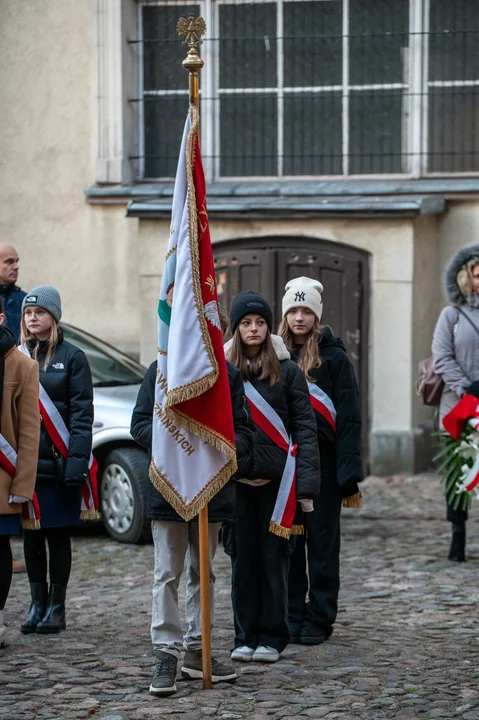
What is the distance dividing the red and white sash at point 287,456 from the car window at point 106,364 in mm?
3943

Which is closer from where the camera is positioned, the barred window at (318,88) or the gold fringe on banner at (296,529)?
the gold fringe on banner at (296,529)

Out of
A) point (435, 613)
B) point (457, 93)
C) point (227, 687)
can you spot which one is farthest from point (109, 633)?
point (457, 93)

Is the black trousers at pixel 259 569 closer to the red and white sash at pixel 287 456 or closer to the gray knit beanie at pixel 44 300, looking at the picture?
the red and white sash at pixel 287 456

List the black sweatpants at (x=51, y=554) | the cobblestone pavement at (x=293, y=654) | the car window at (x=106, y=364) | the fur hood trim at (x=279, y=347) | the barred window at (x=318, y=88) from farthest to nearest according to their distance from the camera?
the barred window at (x=318, y=88) < the car window at (x=106, y=364) < the black sweatpants at (x=51, y=554) < the fur hood trim at (x=279, y=347) < the cobblestone pavement at (x=293, y=654)

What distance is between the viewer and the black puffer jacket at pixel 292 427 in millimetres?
6410

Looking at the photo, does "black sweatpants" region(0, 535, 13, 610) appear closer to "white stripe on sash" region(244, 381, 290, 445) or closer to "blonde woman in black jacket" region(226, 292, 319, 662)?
"blonde woman in black jacket" region(226, 292, 319, 662)

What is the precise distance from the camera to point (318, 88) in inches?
555

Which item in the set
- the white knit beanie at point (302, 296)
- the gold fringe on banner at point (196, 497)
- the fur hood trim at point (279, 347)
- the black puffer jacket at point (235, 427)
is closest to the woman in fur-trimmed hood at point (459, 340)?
the white knit beanie at point (302, 296)

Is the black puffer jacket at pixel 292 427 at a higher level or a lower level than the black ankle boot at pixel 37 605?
higher

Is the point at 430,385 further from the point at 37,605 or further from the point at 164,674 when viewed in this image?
the point at 164,674

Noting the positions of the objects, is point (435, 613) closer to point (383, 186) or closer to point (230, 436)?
point (230, 436)

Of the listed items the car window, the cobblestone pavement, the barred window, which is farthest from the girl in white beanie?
the barred window

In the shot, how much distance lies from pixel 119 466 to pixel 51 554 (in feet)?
8.71

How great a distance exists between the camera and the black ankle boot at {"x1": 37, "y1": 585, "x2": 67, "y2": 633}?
7078 mm
